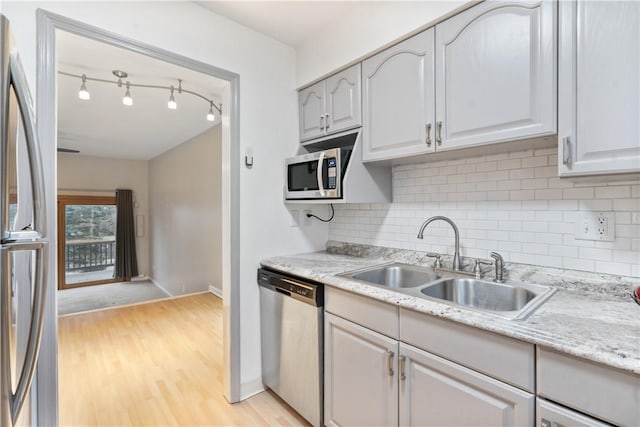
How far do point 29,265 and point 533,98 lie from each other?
6.68 feet

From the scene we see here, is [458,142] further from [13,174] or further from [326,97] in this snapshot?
[13,174]

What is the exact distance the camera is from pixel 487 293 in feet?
5.09

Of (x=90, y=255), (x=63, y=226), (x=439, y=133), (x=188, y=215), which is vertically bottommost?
(x=90, y=255)

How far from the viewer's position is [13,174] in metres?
0.79

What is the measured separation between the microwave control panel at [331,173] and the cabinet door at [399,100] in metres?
0.19

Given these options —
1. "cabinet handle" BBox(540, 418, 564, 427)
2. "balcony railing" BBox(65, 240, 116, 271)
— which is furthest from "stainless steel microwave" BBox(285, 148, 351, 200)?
"balcony railing" BBox(65, 240, 116, 271)

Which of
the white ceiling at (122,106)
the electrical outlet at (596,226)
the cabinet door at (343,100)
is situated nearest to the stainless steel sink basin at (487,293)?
the electrical outlet at (596,226)

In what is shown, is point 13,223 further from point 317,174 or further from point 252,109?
point 252,109

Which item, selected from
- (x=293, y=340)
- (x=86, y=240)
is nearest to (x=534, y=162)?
(x=293, y=340)

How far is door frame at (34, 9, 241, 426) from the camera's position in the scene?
1.37 metres

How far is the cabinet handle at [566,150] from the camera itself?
1.13 metres

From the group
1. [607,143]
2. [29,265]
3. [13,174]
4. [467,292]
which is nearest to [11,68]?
[13,174]

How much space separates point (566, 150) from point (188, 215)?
4847mm

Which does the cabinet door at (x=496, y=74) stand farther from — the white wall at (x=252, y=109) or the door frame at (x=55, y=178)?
the door frame at (x=55, y=178)
